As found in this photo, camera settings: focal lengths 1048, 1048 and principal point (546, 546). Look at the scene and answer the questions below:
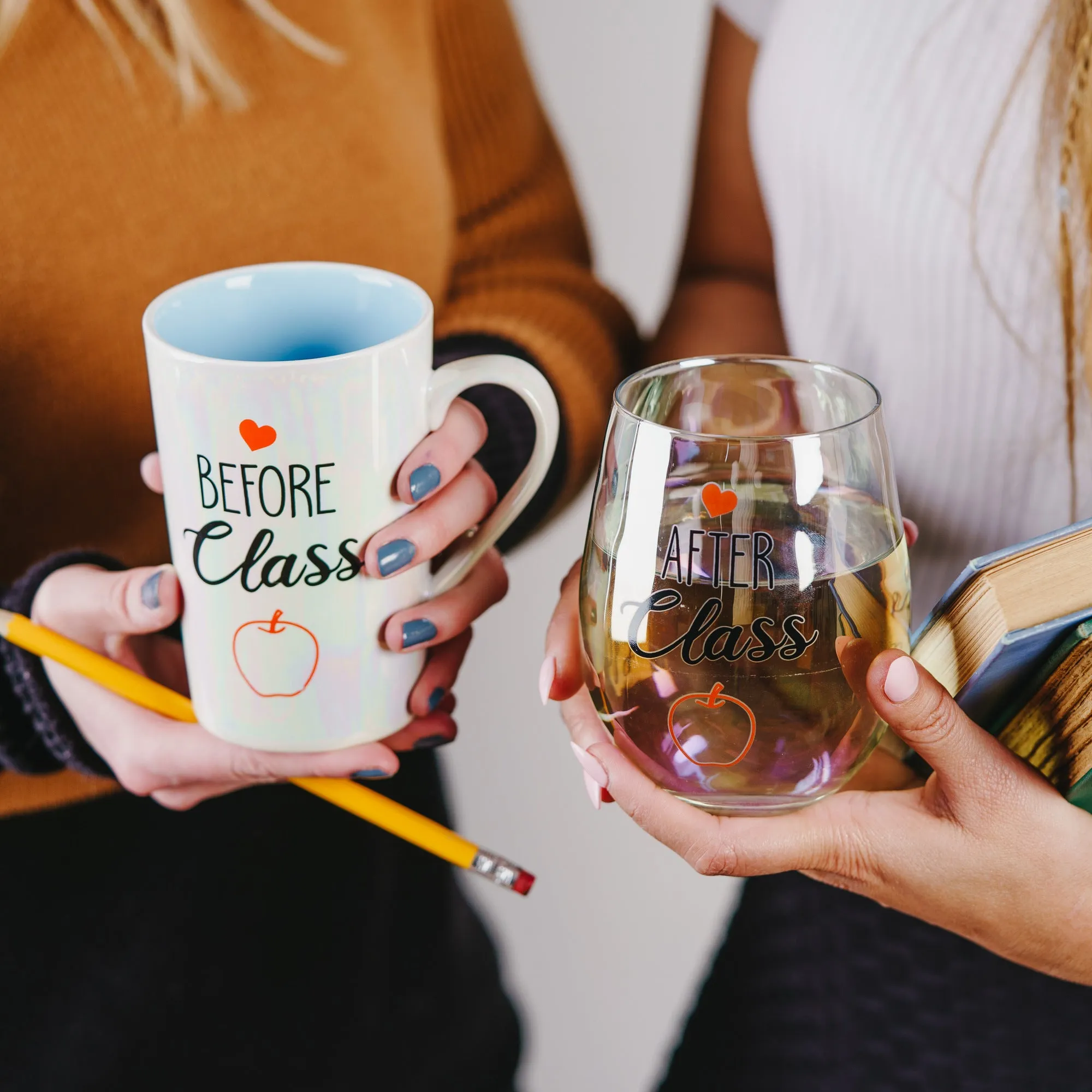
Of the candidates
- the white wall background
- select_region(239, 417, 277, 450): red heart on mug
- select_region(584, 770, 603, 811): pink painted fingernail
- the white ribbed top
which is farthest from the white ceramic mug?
the white wall background

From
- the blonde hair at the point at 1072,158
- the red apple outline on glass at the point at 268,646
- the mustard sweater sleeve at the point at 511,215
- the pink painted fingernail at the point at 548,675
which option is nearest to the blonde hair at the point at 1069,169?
the blonde hair at the point at 1072,158

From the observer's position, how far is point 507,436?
0.68m

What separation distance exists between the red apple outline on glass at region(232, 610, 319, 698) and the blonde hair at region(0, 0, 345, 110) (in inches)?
17.1

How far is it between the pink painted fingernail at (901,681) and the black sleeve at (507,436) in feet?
1.02

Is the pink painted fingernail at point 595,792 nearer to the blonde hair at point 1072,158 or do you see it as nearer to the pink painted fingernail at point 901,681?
the pink painted fingernail at point 901,681

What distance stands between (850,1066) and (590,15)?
3.50 feet

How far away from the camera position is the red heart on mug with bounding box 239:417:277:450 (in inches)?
16.3

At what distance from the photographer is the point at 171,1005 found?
0.75 metres

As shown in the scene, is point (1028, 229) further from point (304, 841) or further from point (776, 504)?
point (304, 841)

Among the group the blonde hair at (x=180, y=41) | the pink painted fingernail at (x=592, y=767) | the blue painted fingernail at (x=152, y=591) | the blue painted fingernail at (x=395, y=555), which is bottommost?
the pink painted fingernail at (x=592, y=767)

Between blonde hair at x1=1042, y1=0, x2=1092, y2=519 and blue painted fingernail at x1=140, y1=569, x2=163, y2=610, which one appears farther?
blonde hair at x1=1042, y1=0, x2=1092, y2=519

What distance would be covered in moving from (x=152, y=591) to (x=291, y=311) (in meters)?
0.15

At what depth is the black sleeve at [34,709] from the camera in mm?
591

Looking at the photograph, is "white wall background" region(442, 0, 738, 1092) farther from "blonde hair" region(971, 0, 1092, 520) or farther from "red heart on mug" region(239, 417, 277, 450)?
"red heart on mug" region(239, 417, 277, 450)
